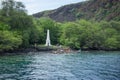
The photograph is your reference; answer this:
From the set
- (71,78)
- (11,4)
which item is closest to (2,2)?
(11,4)

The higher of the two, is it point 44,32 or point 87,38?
point 44,32

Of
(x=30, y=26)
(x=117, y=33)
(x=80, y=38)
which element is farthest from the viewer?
(x=117, y=33)

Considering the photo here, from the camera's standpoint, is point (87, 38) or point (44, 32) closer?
point (87, 38)

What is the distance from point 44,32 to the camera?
435ft

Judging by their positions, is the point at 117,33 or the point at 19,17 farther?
the point at 117,33

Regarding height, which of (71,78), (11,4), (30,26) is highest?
(11,4)

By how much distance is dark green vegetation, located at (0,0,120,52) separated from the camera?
330 feet

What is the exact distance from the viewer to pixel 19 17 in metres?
105

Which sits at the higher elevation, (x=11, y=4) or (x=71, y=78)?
(x=11, y=4)

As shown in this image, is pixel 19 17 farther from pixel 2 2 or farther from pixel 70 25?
pixel 70 25

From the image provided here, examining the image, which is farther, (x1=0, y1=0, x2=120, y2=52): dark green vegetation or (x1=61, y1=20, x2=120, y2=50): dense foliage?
(x1=61, y1=20, x2=120, y2=50): dense foliage

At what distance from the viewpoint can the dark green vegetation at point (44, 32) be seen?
10050cm

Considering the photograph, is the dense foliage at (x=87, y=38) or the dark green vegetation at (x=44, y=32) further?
the dense foliage at (x=87, y=38)

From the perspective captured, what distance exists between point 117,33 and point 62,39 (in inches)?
1215
